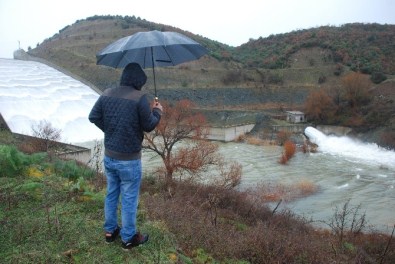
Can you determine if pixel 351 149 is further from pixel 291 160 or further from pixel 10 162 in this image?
pixel 10 162

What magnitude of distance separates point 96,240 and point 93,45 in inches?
2546

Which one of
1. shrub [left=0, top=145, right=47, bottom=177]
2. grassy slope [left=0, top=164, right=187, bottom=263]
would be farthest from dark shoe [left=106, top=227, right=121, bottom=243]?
shrub [left=0, top=145, right=47, bottom=177]

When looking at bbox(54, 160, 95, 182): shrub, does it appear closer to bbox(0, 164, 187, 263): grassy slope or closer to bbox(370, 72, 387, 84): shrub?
bbox(0, 164, 187, 263): grassy slope

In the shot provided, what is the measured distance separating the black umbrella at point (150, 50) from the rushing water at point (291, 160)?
54.3 ft

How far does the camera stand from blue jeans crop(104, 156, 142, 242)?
14.6 feet

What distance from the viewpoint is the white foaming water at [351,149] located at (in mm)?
33906

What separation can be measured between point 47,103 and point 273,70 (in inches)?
1600

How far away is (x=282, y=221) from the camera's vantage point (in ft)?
45.6

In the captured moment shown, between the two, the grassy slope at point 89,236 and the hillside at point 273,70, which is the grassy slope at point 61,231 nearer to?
the grassy slope at point 89,236

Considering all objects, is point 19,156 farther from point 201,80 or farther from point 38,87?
point 201,80

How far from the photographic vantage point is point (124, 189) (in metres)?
4.53

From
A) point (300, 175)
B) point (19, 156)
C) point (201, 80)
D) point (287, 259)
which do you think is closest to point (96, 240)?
point (287, 259)

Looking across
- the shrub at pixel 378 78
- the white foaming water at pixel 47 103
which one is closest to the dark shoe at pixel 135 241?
→ the white foaming water at pixel 47 103

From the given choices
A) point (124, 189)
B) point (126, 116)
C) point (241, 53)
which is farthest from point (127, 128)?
point (241, 53)
